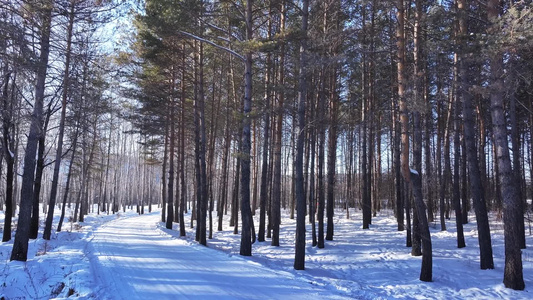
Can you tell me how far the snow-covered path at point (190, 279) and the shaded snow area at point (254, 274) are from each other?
0.06ft

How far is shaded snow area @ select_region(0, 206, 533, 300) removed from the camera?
6.17 m

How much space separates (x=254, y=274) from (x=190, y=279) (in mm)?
1539

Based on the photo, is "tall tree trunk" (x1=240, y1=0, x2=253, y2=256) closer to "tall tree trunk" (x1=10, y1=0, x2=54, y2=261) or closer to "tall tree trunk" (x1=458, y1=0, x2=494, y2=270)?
"tall tree trunk" (x1=10, y1=0, x2=54, y2=261)

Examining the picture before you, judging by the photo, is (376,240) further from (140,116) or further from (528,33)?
(140,116)

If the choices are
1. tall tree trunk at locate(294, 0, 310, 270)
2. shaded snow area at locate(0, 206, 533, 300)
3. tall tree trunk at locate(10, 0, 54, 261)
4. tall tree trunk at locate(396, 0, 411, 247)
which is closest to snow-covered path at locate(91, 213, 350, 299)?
shaded snow area at locate(0, 206, 533, 300)

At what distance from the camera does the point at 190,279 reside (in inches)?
275

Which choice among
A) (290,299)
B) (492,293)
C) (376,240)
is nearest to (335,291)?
(290,299)

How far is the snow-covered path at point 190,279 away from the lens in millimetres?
5969

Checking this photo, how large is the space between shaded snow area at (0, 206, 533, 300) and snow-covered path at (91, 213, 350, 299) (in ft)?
0.06

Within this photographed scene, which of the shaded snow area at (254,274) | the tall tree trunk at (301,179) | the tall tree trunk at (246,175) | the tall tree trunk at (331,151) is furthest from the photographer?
the tall tree trunk at (331,151)

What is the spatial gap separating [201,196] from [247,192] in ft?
15.3

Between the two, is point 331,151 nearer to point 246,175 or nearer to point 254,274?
point 246,175

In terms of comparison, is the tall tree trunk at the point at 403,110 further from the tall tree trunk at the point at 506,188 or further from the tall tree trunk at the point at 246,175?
the tall tree trunk at the point at 246,175

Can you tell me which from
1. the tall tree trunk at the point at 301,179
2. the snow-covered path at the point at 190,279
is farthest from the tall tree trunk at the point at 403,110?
the snow-covered path at the point at 190,279
